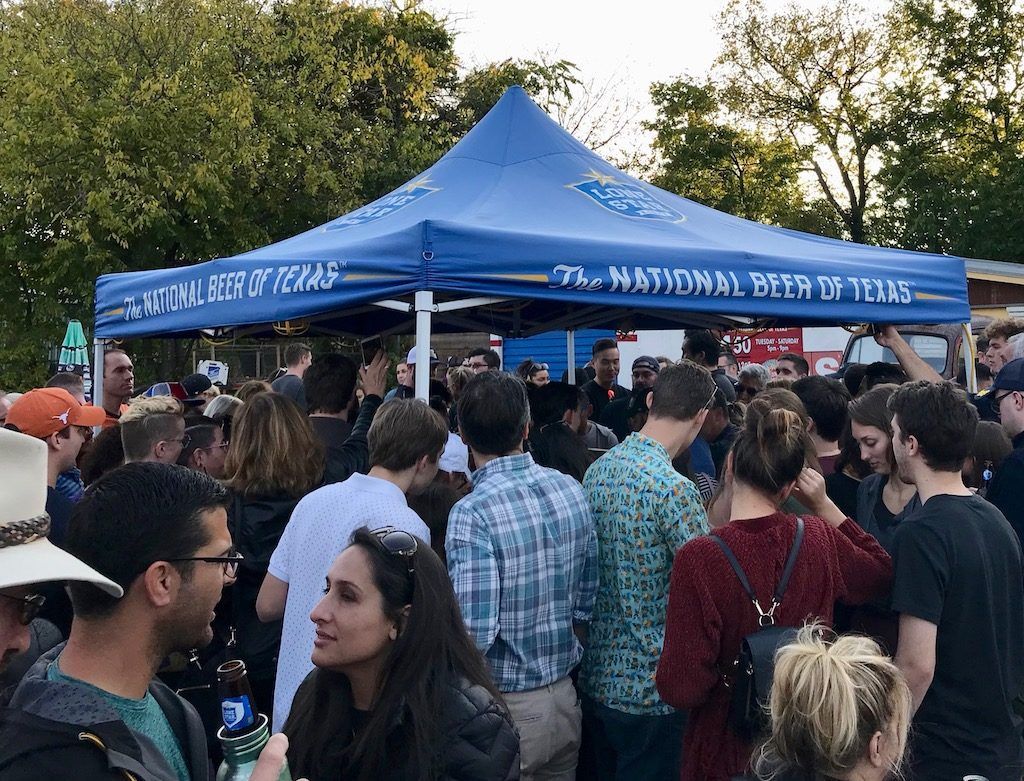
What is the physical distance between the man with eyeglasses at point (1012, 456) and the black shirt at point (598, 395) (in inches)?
154

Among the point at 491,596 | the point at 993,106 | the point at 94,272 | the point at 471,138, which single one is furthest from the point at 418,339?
the point at 993,106

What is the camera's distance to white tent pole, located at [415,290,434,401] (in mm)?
4539

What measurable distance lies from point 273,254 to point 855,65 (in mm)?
31439

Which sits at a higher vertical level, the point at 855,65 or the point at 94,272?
the point at 855,65

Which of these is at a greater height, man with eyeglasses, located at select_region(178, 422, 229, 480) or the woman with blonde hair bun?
man with eyeglasses, located at select_region(178, 422, 229, 480)

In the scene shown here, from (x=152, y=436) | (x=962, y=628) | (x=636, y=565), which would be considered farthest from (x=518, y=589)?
(x=152, y=436)

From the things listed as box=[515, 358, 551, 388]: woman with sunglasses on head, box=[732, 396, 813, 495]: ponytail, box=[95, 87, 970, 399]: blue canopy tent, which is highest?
box=[95, 87, 970, 399]: blue canopy tent

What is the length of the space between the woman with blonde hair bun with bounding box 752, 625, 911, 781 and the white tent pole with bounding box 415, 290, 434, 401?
249cm

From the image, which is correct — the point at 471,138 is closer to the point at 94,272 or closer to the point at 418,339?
the point at 418,339

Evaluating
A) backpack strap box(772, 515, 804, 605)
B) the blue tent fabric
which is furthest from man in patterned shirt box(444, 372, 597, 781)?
the blue tent fabric

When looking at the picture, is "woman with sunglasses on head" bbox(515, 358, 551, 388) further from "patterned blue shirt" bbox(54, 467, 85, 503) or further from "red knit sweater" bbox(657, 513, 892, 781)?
"red knit sweater" bbox(657, 513, 892, 781)

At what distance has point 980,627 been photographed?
312 centimetres

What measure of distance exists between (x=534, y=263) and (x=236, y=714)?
3.23 m

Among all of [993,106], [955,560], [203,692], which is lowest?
[203,692]
